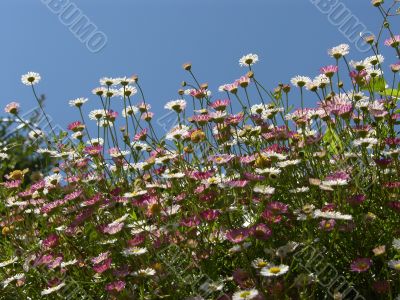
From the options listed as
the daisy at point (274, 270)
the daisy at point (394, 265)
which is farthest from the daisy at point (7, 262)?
the daisy at point (394, 265)

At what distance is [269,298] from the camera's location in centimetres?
253

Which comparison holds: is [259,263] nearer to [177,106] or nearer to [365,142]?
[365,142]

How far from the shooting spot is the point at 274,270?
99.3 inches

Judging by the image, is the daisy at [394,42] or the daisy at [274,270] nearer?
the daisy at [274,270]

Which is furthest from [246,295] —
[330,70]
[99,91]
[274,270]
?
[99,91]

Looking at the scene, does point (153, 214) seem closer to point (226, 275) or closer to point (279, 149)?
point (226, 275)

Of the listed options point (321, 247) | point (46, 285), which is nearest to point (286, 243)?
point (321, 247)

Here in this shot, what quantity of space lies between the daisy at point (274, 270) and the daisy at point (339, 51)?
1520 mm

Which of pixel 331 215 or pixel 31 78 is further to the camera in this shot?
pixel 31 78

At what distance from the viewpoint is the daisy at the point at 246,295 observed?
2428 mm

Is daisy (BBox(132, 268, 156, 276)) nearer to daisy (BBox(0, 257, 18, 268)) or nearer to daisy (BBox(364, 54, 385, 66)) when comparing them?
daisy (BBox(0, 257, 18, 268))

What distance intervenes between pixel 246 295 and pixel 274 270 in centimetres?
14

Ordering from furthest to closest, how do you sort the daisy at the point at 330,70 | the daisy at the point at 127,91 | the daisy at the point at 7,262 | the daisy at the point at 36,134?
the daisy at the point at 36,134 < the daisy at the point at 127,91 < the daisy at the point at 330,70 < the daisy at the point at 7,262

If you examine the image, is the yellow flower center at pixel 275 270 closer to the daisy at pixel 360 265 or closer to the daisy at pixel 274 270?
the daisy at pixel 274 270
